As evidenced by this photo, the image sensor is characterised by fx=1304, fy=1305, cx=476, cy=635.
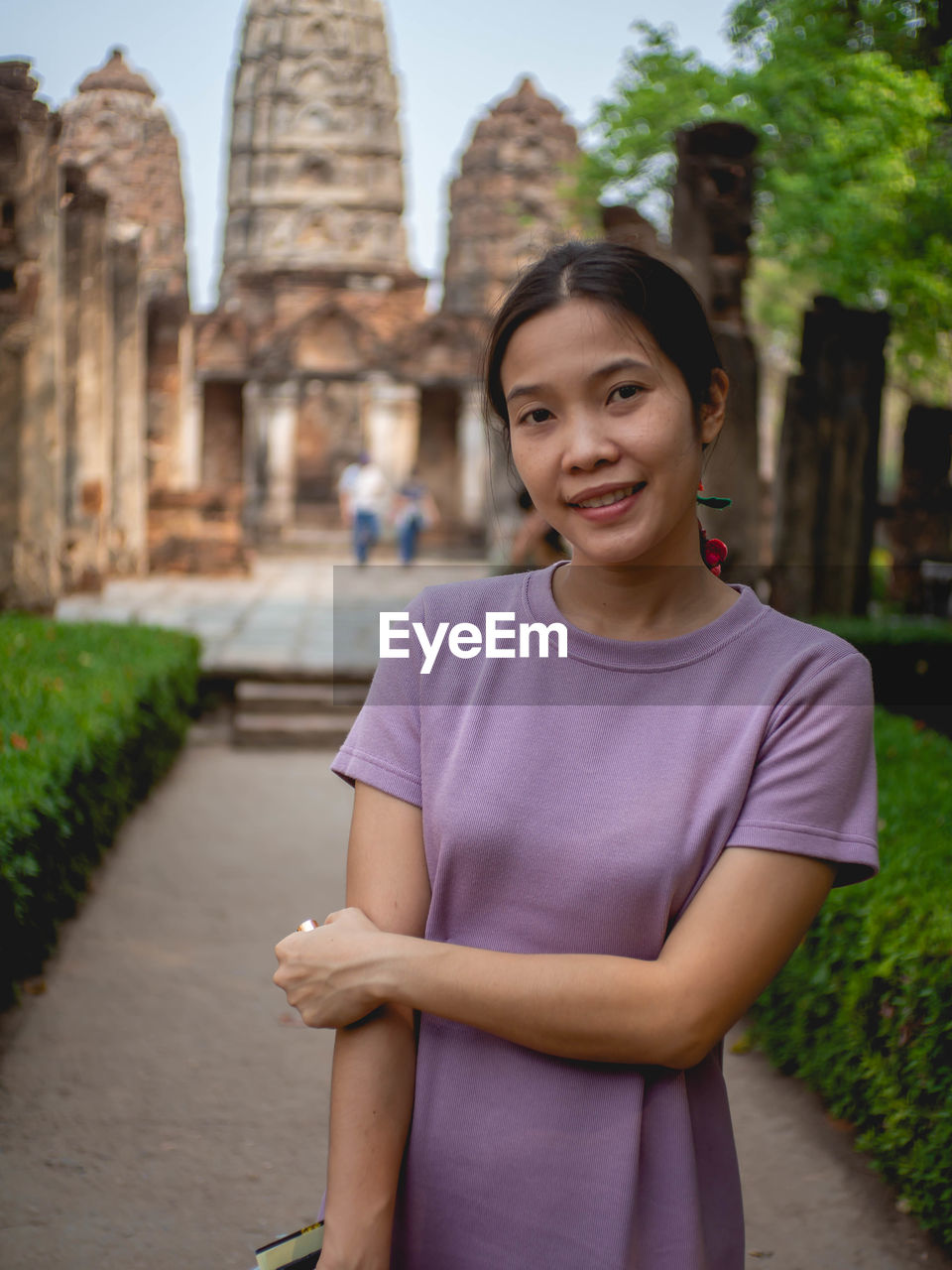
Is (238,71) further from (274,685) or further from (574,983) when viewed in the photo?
(574,983)

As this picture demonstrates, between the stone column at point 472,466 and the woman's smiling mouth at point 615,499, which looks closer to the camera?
the woman's smiling mouth at point 615,499

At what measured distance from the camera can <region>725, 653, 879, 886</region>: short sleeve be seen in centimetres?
141

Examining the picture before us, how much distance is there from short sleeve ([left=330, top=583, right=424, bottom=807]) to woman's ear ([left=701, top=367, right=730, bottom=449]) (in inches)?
17.4

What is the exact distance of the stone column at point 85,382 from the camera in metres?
12.2

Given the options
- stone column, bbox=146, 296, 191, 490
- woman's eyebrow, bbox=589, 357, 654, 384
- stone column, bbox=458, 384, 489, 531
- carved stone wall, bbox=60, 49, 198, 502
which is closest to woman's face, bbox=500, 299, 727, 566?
woman's eyebrow, bbox=589, 357, 654, 384

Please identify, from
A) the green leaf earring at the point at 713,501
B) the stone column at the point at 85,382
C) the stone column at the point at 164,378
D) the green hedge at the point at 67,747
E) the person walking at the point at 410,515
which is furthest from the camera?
the person walking at the point at 410,515

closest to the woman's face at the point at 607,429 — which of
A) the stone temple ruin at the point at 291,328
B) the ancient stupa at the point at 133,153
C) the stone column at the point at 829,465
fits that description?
the stone temple ruin at the point at 291,328

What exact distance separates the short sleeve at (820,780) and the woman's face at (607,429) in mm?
260

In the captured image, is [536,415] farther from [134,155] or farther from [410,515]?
[134,155]

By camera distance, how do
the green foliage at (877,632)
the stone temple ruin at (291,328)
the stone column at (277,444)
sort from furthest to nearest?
the stone column at (277,444) → the green foliage at (877,632) → the stone temple ruin at (291,328)

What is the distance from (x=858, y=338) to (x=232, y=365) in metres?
18.9

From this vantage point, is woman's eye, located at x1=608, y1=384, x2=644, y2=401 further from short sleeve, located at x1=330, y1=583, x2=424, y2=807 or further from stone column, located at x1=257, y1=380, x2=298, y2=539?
stone column, located at x1=257, y1=380, x2=298, y2=539

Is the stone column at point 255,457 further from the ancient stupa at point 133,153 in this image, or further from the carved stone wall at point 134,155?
the ancient stupa at point 133,153

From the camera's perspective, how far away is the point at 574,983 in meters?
1.41
